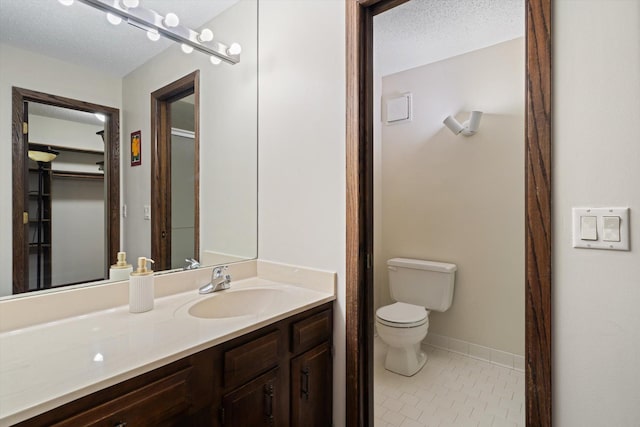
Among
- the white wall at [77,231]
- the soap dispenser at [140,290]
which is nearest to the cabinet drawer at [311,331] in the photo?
the soap dispenser at [140,290]

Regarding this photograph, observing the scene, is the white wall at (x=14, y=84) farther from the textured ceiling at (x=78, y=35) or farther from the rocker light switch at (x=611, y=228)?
the rocker light switch at (x=611, y=228)

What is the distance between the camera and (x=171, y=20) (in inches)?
57.7

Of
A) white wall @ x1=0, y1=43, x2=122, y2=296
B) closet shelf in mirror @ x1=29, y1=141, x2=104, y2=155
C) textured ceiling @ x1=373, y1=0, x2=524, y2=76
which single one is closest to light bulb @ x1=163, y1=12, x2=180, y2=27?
white wall @ x1=0, y1=43, x2=122, y2=296

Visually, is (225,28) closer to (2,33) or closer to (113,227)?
(2,33)

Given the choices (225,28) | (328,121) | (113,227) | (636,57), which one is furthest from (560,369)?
(225,28)

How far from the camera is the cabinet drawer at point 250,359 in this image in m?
1.00

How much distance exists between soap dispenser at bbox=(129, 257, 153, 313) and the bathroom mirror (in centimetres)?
17

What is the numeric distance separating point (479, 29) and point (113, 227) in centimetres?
245

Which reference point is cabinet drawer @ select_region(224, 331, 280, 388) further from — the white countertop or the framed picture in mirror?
the framed picture in mirror

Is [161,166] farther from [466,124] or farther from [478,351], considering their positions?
[478,351]

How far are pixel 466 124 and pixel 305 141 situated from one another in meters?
1.49

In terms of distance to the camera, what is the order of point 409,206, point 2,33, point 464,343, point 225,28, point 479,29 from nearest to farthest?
point 2,33 → point 225,28 → point 479,29 → point 464,343 → point 409,206

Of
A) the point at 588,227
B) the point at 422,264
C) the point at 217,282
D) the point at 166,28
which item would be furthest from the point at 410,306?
the point at 166,28

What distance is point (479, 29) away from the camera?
2098 millimetres
